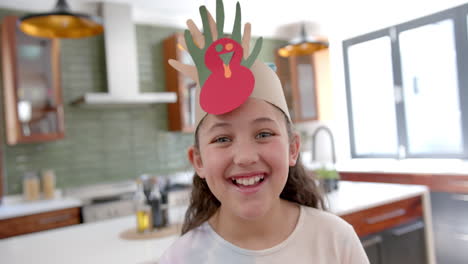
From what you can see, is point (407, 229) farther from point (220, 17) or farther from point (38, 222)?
point (38, 222)

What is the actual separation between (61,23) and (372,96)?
1.75 metres

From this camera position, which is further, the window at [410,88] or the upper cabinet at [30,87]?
the upper cabinet at [30,87]

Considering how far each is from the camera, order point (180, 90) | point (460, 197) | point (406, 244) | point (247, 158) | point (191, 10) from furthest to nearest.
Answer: point (191, 10)
point (180, 90)
point (460, 197)
point (406, 244)
point (247, 158)

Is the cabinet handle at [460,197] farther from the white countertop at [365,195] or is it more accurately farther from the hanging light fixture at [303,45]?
the hanging light fixture at [303,45]

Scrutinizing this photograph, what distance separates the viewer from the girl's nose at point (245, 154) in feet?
2.25

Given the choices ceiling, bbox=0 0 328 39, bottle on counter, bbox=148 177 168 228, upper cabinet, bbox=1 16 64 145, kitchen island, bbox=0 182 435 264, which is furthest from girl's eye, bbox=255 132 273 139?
upper cabinet, bbox=1 16 64 145

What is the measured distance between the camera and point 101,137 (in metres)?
3.56

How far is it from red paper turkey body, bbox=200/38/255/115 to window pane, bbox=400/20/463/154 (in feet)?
1.40

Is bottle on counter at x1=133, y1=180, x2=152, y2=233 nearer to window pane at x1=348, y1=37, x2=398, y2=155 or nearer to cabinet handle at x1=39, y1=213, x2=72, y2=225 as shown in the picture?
window pane at x1=348, y1=37, x2=398, y2=155

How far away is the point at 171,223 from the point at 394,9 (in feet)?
3.79

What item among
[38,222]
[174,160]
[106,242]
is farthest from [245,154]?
[174,160]

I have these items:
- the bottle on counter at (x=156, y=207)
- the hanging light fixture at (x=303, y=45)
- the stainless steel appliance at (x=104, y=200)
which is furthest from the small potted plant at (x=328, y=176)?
the stainless steel appliance at (x=104, y=200)

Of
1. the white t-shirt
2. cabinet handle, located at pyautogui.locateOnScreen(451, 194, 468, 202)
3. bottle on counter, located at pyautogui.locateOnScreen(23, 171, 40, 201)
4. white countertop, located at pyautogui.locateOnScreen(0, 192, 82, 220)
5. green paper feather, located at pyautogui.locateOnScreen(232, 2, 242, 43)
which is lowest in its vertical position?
cabinet handle, located at pyautogui.locateOnScreen(451, 194, 468, 202)

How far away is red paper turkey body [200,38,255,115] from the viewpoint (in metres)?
0.69
